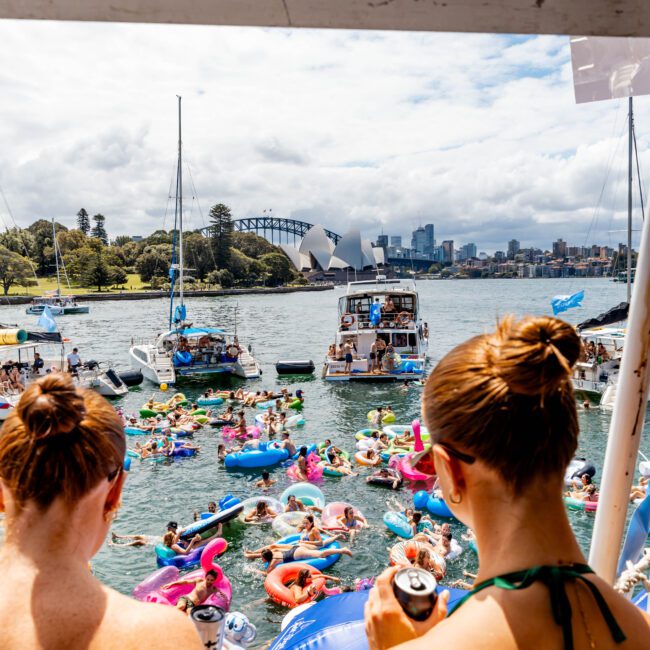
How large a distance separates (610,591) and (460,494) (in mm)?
401

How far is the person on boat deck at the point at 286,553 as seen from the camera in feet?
33.9

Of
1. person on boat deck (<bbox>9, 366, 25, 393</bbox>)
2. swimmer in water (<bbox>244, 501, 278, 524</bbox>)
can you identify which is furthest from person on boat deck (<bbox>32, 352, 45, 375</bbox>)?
swimmer in water (<bbox>244, 501, 278, 524</bbox>)

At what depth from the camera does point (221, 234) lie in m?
113

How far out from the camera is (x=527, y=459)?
140 cm

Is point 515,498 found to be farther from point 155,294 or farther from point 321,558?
point 155,294

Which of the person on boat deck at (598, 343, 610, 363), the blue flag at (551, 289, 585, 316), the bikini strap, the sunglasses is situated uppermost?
the sunglasses

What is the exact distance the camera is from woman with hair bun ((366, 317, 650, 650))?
128 cm

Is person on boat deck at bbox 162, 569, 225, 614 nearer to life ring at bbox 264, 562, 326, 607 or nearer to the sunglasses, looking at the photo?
life ring at bbox 264, 562, 326, 607

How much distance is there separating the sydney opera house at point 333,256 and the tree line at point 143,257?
5.27 m

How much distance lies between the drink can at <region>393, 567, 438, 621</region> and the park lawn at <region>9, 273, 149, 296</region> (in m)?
91.7

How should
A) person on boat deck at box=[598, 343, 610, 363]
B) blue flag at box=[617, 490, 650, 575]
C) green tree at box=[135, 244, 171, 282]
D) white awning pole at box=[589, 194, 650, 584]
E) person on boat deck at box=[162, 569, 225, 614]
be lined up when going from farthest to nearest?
green tree at box=[135, 244, 171, 282]
person on boat deck at box=[598, 343, 610, 363]
person on boat deck at box=[162, 569, 225, 614]
blue flag at box=[617, 490, 650, 575]
white awning pole at box=[589, 194, 650, 584]

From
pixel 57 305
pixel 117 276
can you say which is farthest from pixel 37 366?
pixel 117 276

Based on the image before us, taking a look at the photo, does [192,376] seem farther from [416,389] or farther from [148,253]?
[148,253]

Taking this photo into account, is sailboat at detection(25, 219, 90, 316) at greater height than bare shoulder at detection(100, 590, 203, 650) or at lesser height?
lesser
